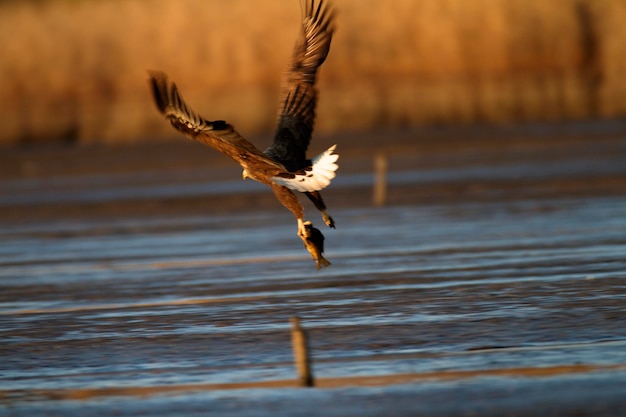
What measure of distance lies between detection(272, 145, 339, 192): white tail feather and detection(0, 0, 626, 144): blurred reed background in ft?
113

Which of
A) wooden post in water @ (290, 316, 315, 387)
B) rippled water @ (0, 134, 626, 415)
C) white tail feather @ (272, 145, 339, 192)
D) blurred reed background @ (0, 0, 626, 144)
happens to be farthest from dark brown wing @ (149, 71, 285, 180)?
blurred reed background @ (0, 0, 626, 144)

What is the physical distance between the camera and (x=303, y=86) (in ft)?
46.3

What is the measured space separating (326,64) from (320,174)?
121 feet

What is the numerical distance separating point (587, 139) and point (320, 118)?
1236 cm

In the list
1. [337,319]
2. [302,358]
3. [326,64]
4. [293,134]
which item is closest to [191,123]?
[293,134]

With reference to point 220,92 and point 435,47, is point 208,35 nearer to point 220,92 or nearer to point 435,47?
point 220,92

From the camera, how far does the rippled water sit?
970 cm

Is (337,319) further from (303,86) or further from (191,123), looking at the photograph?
(303,86)

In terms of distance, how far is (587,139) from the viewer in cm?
3769

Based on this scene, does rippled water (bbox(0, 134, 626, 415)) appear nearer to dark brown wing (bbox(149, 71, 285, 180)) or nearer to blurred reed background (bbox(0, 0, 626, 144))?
dark brown wing (bbox(149, 71, 285, 180))

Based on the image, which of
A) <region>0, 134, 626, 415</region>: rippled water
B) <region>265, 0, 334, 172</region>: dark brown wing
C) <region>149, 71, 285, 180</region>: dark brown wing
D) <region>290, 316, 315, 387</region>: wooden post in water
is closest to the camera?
<region>0, 134, 626, 415</region>: rippled water

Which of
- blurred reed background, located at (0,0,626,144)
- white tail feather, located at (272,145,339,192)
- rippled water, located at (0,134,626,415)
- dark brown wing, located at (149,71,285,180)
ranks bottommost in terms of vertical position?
rippled water, located at (0,134,626,415)

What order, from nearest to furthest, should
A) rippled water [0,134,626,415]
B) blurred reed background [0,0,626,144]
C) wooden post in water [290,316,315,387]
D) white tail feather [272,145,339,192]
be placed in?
rippled water [0,134,626,415], wooden post in water [290,316,315,387], white tail feather [272,145,339,192], blurred reed background [0,0,626,144]

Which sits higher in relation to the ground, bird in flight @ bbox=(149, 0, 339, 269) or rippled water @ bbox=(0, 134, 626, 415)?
bird in flight @ bbox=(149, 0, 339, 269)
